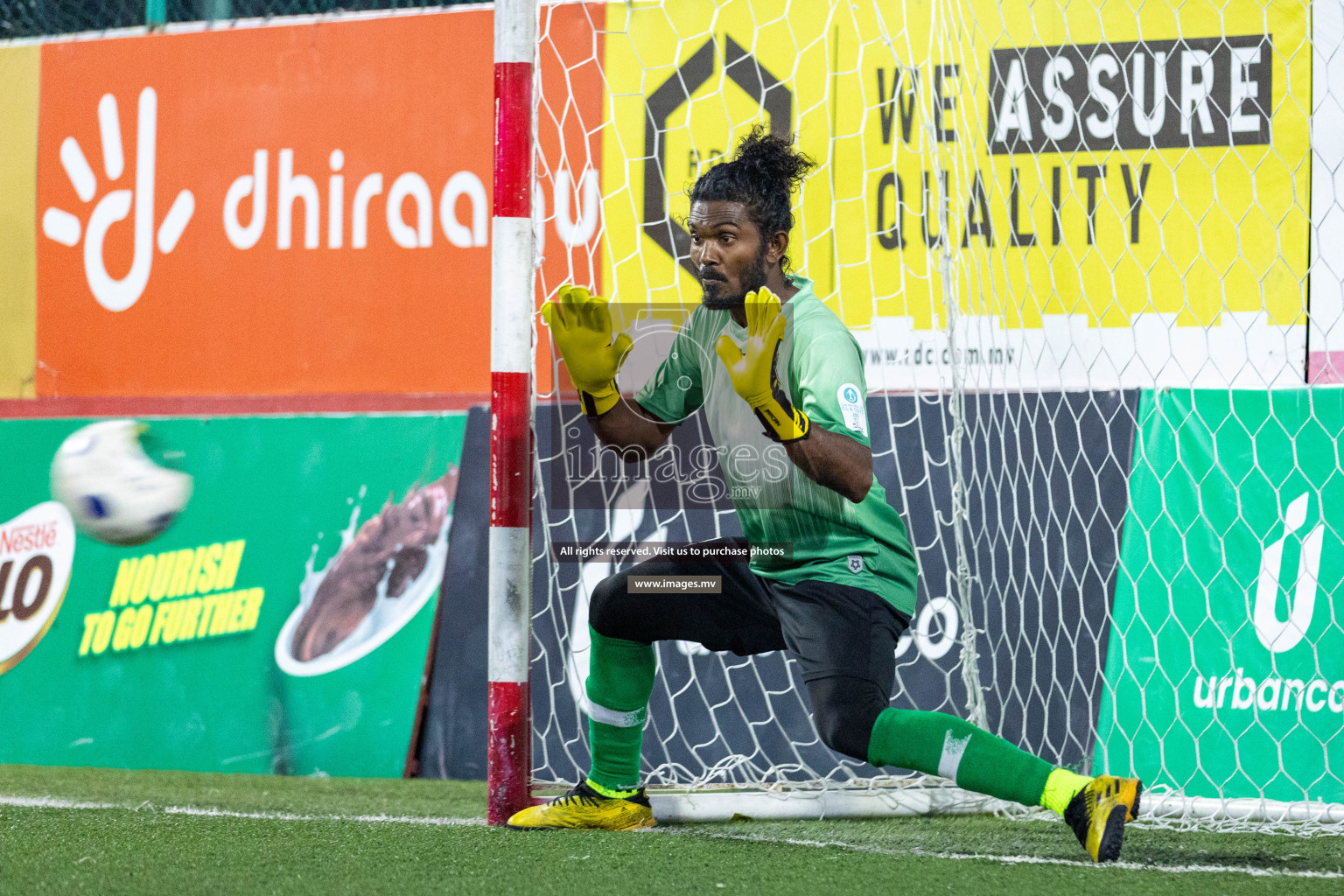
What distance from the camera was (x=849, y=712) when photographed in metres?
2.46

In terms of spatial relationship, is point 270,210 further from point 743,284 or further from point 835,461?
point 835,461

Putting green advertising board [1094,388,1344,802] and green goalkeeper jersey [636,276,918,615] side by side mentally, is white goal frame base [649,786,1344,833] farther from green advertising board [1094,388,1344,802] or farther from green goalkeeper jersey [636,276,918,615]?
green goalkeeper jersey [636,276,918,615]

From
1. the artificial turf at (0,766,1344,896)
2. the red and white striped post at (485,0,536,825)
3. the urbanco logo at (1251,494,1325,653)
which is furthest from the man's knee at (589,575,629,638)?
the urbanco logo at (1251,494,1325,653)

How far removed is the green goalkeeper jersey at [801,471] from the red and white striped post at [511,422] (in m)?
0.30

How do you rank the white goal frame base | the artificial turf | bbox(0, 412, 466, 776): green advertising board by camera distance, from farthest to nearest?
1. bbox(0, 412, 466, 776): green advertising board
2. the white goal frame base
3. the artificial turf

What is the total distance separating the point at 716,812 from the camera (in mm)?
2980

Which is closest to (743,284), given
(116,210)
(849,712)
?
(849,712)

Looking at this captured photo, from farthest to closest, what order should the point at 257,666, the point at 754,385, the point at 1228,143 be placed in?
the point at 257,666
the point at 1228,143
the point at 754,385

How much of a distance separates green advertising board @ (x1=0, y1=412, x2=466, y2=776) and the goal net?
0.47 metres

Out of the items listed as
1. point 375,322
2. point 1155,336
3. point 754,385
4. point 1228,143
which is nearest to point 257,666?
point 375,322

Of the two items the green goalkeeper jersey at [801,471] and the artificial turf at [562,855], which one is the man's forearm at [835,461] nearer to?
the green goalkeeper jersey at [801,471]

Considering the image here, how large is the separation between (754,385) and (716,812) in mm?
1128

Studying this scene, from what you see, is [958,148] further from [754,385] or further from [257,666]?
[257,666]

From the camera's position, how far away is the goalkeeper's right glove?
2.57m
